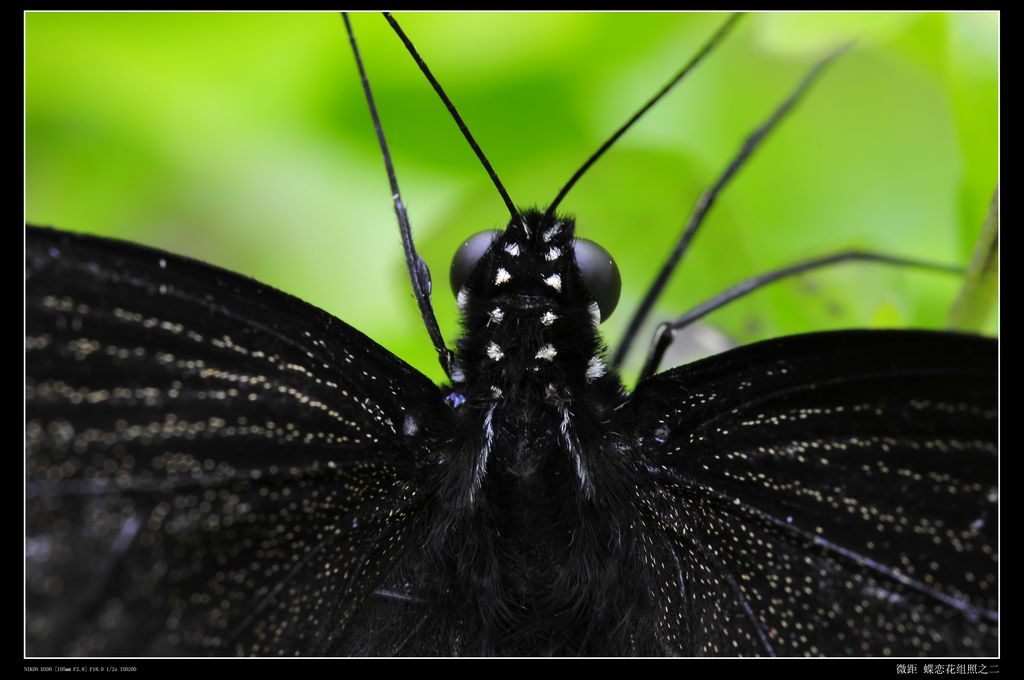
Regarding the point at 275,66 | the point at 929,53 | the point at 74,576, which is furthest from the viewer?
the point at 275,66

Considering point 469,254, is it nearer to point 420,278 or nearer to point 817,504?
point 420,278

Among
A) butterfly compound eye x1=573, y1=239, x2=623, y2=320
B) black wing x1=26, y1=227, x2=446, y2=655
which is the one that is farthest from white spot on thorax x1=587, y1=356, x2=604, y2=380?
black wing x1=26, y1=227, x2=446, y2=655

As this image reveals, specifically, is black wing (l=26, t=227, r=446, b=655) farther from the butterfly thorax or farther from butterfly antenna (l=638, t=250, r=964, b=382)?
butterfly antenna (l=638, t=250, r=964, b=382)

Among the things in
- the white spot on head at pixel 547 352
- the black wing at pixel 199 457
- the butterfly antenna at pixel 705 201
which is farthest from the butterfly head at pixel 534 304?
the butterfly antenna at pixel 705 201

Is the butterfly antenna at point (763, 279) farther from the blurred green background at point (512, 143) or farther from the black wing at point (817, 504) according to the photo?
the black wing at point (817, 504)
